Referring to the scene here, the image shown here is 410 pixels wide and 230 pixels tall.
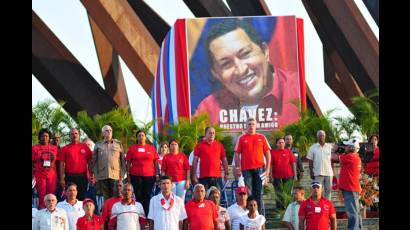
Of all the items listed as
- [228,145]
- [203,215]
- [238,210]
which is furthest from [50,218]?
[228,145]

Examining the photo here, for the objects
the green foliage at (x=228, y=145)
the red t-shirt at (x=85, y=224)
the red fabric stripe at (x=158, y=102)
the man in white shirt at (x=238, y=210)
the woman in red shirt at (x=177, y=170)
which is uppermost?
the red fabric stripe at (x=158, y=102)

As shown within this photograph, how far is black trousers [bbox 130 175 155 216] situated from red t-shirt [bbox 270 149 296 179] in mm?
2193

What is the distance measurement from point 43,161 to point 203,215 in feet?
8.25

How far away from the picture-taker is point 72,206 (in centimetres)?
1395

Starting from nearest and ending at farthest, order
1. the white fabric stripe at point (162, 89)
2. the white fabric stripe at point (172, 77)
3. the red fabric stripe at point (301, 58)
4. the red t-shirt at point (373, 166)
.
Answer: the red t-shirt at point (373, 166) < the red fabric stripe at point (301, 58) < the white fabric stripe at point (172, 77) < the white fabric stripe at point (162, 89)

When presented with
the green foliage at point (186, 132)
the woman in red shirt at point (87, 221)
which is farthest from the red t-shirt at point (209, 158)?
the green foliage at point (186, 132)

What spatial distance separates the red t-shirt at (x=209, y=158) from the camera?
50.3ft

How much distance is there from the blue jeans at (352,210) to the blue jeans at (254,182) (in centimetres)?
112

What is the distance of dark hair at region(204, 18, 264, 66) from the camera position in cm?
2398

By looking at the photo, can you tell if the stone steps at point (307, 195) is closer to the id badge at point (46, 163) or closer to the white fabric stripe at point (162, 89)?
the id badge at point (46, 163)
